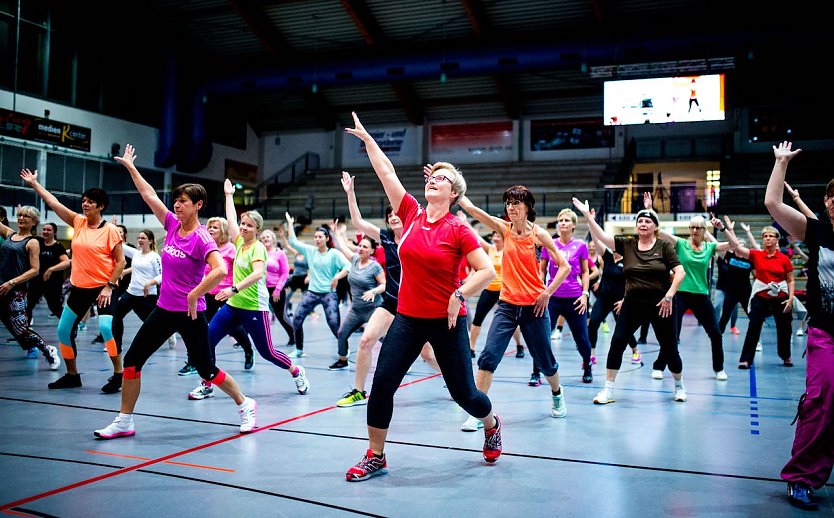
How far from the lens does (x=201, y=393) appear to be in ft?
19.4

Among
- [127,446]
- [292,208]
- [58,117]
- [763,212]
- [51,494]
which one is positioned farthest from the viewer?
[292,208]

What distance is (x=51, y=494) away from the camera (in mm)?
3361

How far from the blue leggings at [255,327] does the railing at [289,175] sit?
24266 mm

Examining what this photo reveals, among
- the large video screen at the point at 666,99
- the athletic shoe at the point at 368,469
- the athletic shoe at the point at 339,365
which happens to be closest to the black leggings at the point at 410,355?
the athletic shoe at the point at 368,469

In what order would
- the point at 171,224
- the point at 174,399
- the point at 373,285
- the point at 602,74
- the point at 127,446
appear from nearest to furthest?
the point at 127,446 < the point at 171,224 < the point at 174,399 < the point at 373,285 < the point at 602,74

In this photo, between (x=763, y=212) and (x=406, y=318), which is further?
(x=763, y=212)

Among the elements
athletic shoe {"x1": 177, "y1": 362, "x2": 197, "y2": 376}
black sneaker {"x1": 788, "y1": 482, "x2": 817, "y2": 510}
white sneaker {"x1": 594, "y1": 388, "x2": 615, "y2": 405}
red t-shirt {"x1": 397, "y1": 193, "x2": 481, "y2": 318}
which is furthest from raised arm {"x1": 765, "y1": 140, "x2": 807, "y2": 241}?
athletic shoe {"x1": 177, "y1": 362, "x2": 197, "y2": 376}

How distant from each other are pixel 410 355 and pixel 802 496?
207cm

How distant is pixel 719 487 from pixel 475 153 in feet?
85.3

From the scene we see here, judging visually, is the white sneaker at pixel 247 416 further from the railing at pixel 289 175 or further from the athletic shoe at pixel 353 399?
the railing at pixel 289 175

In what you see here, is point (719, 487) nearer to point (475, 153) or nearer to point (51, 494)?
point (51, 494)

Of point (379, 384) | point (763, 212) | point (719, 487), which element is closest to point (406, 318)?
point (379, 384)

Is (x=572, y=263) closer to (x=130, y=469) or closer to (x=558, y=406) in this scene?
(x=558, y=406)

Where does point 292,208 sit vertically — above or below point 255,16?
below
